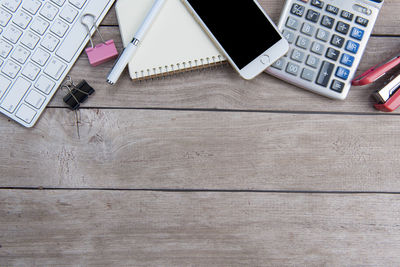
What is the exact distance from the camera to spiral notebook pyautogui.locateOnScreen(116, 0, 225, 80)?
42cm

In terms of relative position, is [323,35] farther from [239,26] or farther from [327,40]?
[239,26]

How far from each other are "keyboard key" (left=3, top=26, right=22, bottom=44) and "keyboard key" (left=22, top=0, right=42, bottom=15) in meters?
0.03

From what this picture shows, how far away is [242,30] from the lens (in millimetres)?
417

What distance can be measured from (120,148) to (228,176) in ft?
0.54

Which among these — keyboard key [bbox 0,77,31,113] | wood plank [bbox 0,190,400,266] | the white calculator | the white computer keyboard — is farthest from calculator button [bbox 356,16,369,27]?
keyboard key [bbox 0,77,31,113]

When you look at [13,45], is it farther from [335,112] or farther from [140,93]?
[335,112]

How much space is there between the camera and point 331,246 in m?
0.44

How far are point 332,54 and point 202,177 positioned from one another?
0.83 ft

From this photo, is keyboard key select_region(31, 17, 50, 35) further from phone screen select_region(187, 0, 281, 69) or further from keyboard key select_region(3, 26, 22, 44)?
phone screen select_region(187, 0, 281, 69)

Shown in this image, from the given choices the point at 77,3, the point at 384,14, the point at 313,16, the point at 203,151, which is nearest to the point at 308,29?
the point at 313,16

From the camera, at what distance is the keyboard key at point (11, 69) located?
42 cm

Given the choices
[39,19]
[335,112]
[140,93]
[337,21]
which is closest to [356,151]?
[335,112]

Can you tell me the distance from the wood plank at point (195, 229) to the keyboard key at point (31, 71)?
168mm

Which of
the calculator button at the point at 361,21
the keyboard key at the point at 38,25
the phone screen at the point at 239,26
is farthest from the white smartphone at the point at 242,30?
the keyboard key at the point at 38,25
